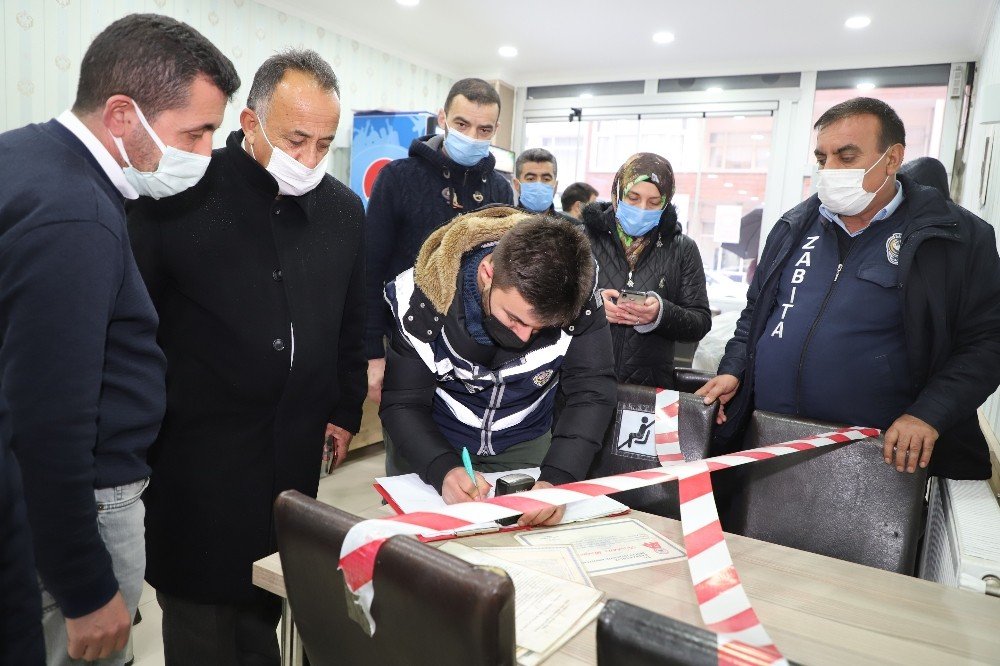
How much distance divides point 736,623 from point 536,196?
2537mm

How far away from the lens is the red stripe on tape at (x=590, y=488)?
143 cm

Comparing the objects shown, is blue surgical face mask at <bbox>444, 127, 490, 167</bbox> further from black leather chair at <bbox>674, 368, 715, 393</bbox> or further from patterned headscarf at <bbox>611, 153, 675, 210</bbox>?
black leather chair at <bbox>674, 368, 715, 393</bbox>

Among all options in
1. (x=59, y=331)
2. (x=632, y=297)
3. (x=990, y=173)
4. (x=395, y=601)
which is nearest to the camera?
(x=395, y=601)

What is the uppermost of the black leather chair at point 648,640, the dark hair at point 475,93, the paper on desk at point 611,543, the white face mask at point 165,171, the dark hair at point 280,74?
the dark hair at point 475,93

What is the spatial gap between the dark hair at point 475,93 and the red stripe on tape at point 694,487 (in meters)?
1.60

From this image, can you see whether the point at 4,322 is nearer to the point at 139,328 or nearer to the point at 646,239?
the point at 139,328

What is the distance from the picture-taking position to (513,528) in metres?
1.41

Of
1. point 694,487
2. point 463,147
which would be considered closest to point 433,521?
point 694,487

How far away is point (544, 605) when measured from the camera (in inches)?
43.1

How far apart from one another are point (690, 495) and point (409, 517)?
2.15ft

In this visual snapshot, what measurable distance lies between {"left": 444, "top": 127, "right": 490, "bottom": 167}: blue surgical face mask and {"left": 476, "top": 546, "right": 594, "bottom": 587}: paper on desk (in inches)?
63.7

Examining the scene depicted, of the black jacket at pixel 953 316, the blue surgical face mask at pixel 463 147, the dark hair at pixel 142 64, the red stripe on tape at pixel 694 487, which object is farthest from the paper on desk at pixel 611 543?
the blue surgical face mask at pixel 463 147

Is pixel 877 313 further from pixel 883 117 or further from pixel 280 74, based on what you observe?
pixel 280 74

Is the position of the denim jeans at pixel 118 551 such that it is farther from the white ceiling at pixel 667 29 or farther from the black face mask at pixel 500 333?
the white ceiling at pixel 667 29
